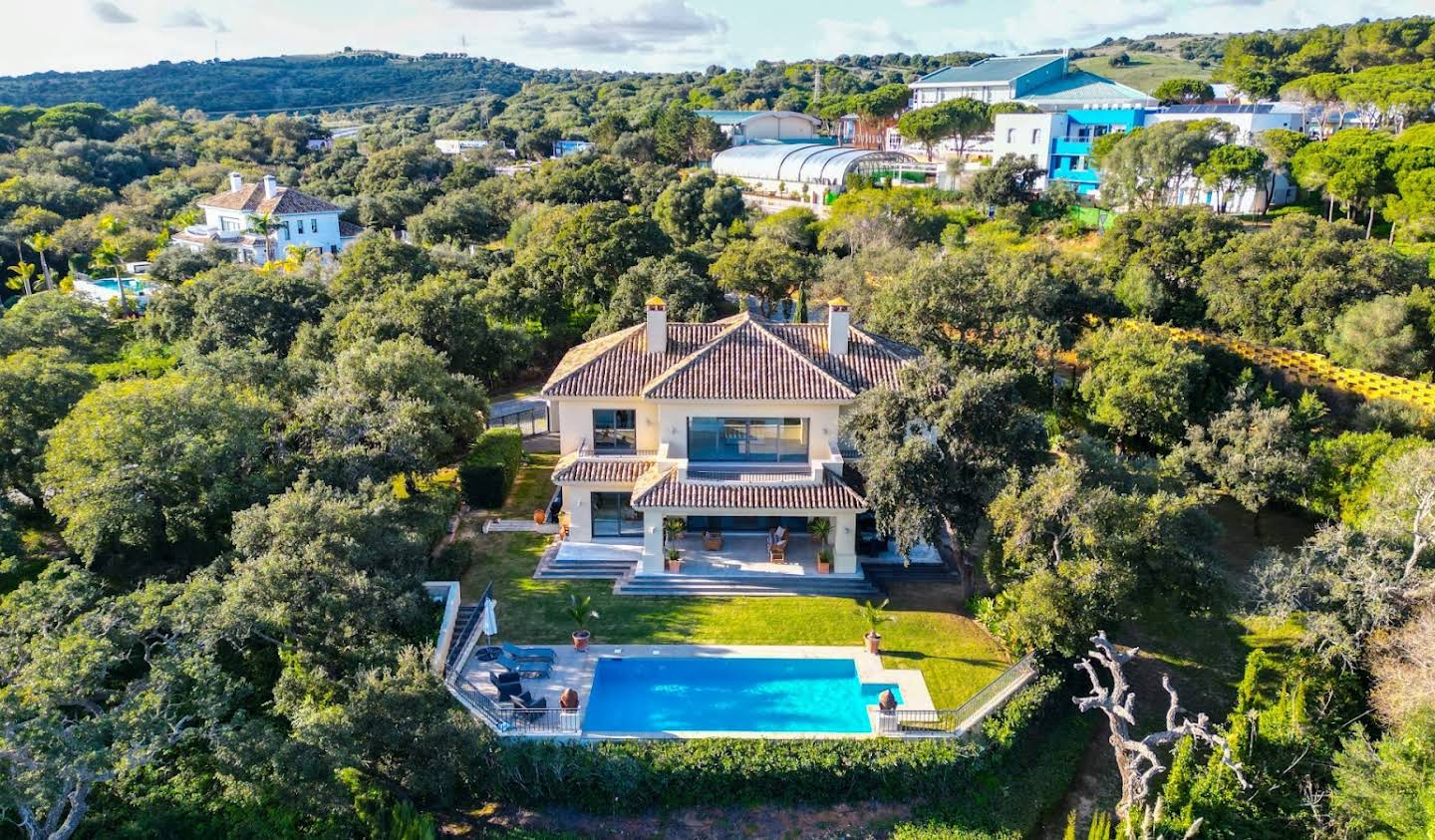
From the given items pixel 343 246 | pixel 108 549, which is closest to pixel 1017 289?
pixel 108 549

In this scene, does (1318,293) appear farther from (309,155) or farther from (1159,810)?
(309,155)

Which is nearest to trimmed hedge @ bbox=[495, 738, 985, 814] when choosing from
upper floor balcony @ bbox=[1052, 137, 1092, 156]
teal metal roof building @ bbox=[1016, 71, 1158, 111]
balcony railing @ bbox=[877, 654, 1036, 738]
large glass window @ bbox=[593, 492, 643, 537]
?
balcony railing @ bbox=[877, 654, 1036, 738]

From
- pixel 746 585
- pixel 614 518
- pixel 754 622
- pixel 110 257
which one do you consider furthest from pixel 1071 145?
pixel 110 257

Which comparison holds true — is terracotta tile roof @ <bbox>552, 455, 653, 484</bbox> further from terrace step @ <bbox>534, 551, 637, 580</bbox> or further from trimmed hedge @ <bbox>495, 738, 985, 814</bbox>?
trimmed hedge @ <bbox>495, 738, 985, 814</bbox>

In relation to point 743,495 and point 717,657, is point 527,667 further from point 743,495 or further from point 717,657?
point 743,495

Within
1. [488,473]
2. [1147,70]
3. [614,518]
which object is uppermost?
[1147,70]

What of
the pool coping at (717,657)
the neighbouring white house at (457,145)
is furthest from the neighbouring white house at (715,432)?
Result: the neighbouring white house at (457,145)
